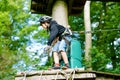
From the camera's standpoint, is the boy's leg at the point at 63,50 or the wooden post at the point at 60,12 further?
the wooden post at the point at 60,12

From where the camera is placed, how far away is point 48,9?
27.0 feet

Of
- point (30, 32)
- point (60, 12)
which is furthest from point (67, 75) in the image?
point (30, 32)

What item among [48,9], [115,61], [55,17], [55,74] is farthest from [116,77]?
[115,61]

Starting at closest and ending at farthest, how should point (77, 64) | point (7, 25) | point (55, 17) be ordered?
1. point (77, 64)
2. point (55, 17)
3. point (7, 25)

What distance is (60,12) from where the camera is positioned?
7637mm

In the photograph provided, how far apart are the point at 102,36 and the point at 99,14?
98.3 inches

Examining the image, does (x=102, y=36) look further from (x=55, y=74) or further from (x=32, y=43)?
(x=55, y=74)

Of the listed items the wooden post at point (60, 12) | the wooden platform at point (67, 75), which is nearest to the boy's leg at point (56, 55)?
the wooden platform at point (67, 75)

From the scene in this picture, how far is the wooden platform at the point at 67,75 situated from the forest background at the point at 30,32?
1121 cm

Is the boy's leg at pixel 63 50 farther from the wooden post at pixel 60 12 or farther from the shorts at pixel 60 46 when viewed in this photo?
the wooden post at pixel 60 12

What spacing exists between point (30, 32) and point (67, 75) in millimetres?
16212

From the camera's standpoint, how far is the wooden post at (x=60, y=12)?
24.8ft

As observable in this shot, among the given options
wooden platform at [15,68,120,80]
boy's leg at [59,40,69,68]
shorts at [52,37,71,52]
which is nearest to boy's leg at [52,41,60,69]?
shorts at [52,37,71,52]

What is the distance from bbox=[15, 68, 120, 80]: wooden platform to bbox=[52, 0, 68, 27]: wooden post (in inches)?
89.6
